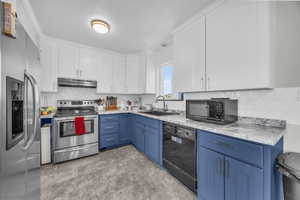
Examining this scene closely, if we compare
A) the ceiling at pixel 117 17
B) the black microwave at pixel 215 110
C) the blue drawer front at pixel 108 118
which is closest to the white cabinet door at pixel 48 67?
the ceiling at pixel 117 17

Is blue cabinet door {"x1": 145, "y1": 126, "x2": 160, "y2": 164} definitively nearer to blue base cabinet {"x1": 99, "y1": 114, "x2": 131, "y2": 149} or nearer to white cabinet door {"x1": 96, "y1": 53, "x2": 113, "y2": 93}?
blue base cabinet {"x1": 99, "y1": 114, "x2": 131, "y2": 149}

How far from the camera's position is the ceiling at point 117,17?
1571 mm

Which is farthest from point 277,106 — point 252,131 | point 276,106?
point 252,131

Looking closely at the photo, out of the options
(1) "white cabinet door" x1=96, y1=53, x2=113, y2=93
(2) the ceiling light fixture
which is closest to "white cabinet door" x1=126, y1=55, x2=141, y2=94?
(1) "white cabinet door" x1=96, y1=53, x2=113, y2=93

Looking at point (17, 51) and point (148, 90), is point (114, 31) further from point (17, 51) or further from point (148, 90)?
point (17, 51)

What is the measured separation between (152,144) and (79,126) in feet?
4.88

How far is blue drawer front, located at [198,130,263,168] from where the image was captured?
92 centimetres

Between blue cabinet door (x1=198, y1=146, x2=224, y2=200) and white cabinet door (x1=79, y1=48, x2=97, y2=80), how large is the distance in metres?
2.79

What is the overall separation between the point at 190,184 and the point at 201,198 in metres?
0.18

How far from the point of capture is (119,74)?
3.33 m

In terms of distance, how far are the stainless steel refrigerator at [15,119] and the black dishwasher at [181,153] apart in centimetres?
153

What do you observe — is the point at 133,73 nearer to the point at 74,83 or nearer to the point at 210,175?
the point at 74,83

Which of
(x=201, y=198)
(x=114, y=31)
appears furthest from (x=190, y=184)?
(x=114, y=31)

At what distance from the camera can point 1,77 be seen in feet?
1.95
